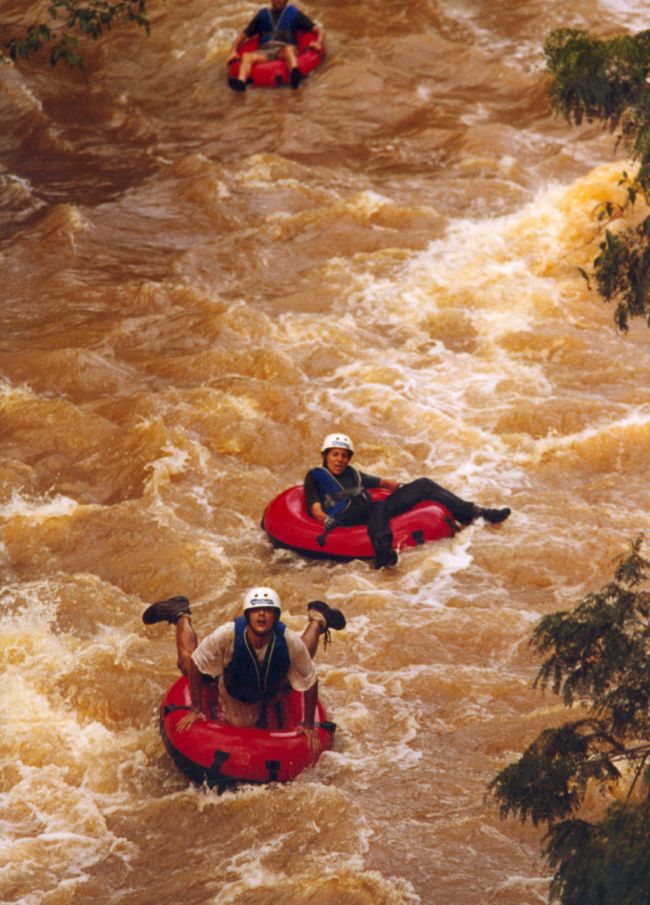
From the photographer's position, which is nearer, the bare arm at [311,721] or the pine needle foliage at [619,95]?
the pine needle foliage at [619,95]

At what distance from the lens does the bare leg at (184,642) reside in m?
7.52

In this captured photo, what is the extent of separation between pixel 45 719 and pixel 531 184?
29.5 ft

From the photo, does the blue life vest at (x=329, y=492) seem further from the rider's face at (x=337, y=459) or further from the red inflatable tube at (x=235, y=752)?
the red inflatable tube at (x=235, y=752)

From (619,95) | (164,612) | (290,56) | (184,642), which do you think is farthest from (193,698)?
(290,56)

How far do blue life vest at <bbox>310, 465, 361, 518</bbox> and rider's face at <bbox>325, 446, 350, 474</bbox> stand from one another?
0.05m

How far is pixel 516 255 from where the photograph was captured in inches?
536

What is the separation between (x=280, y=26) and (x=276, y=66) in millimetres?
466

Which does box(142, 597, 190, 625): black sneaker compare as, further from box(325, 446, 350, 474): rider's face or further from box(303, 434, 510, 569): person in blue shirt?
box(325, 446, 350, 474): rider's face

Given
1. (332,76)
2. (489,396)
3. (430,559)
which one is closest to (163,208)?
(332,76)

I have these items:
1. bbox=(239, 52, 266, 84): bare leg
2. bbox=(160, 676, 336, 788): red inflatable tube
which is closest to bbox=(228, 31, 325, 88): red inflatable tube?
bbox=(239, 52, 266, 84): bare leg

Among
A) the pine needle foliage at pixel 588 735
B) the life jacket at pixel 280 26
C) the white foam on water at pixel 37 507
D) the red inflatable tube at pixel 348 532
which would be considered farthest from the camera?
the life jacket at pixel 280 26

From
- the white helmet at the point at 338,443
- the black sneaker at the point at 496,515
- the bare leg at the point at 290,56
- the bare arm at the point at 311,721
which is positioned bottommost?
the black sneaker at the point at 496,515

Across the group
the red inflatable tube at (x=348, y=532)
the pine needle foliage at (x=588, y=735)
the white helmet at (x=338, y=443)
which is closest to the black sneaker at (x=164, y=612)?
the red inflatable tube at (x=348, y=532)

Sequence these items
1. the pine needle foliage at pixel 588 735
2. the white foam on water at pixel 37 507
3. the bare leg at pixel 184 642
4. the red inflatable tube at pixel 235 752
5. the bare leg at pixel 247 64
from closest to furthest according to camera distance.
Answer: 1. the pine needle foliage at pixel 588 735
2. the red inflatable tube at pixel 235 752
3. the bare leg at pixel 184 642
4. the white foam on water at pixel 37 507
5. the bare leg at pixel 247 64
